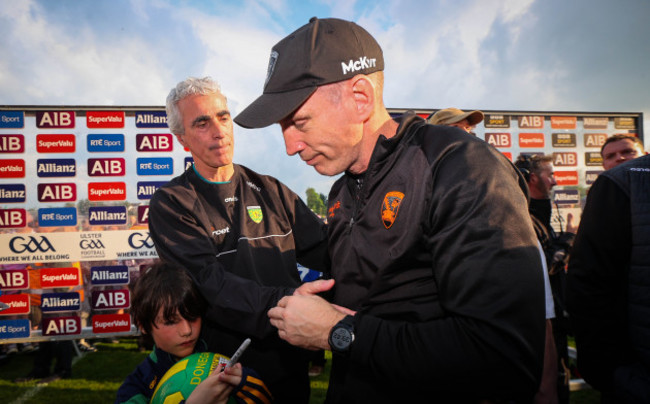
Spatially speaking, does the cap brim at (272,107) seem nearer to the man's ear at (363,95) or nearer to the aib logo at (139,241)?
the man's ear at (363,95)

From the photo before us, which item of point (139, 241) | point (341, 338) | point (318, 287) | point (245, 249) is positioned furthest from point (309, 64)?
point (139, 241)

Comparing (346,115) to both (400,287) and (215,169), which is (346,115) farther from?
(215,169)

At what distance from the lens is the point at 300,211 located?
8.82 ft

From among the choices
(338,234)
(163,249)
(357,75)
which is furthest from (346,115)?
(163,249)

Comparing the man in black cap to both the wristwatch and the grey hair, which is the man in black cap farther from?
the grey hair

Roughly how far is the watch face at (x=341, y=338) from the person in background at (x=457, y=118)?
2261mm

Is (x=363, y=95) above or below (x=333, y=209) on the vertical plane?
above

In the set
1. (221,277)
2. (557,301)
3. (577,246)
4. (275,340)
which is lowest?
(557,301)

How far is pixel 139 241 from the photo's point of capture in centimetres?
611

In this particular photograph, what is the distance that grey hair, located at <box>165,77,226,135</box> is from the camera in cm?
262

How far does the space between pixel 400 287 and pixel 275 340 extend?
1.37m

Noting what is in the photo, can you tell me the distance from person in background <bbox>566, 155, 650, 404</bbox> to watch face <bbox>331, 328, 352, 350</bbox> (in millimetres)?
1394

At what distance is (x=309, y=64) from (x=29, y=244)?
659cm

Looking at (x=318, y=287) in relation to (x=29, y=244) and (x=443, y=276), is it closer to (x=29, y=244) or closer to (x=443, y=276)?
(x=443, y=276)
